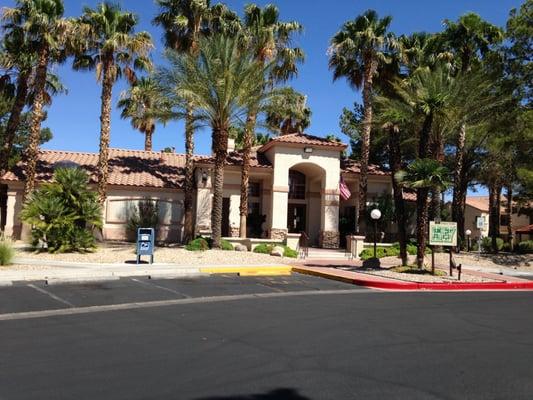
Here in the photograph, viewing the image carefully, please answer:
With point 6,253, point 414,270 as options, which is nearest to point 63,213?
point 6,253

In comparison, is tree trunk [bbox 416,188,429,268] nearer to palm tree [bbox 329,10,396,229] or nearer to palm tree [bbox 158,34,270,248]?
palm tree [bbox 158,34,270,248]

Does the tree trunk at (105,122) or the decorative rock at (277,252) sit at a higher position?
the tree trunk at (105,122)

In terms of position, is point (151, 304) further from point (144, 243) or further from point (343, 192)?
point (343, 192)

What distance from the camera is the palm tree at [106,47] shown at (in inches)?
1048

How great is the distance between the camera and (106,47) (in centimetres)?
2636

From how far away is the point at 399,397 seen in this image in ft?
18.1

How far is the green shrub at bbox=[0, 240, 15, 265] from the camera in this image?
17.3m

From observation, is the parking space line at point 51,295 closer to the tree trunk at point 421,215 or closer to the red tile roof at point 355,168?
the tree trunk at point 421,215

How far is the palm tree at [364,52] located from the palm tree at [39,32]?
14372 millimetres

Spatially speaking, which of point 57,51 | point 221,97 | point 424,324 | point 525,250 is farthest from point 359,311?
point 525,250

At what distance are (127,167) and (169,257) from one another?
1236 centimetres

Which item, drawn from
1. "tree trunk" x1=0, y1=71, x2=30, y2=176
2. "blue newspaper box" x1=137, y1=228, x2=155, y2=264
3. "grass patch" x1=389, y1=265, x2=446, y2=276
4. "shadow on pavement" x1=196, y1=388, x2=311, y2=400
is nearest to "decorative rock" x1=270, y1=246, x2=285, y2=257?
"grass patch" x1=389, y1=265, x2=446, y2=276

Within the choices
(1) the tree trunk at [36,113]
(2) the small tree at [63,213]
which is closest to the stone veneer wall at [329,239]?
(2) the small tree at [63,213]

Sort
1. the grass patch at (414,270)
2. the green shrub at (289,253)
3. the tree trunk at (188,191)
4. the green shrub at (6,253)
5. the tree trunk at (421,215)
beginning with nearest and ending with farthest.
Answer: the green shrub at (6,253), the grass patch at (414,270), the tree trunk at (421,215), the green shrub at (289,253), the tree trunk at (188,191)
